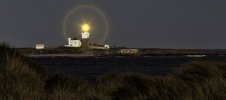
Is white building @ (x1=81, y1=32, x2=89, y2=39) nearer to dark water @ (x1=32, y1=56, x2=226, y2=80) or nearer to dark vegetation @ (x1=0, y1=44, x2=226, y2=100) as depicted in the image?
dark water @ (x1=32, y1=56, x2=226, y2=80)

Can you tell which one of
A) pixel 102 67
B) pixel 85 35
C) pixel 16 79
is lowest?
pixel 102 67

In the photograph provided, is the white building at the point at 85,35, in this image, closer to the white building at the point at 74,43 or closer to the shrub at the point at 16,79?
the white building at the point at 74,43

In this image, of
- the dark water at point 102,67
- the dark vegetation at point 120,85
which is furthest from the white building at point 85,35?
the dark vegetation at point 120,85

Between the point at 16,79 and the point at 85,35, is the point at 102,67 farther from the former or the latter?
→ the point at 85,35

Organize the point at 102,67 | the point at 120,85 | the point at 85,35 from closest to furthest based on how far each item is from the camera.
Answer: the point at 120,85
the point at 102,67
the point at 85,35

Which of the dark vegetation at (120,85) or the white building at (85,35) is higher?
the white building at (85,35)

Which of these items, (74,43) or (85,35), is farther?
(74,43)

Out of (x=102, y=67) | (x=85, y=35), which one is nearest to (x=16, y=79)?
(x=102, y=67)

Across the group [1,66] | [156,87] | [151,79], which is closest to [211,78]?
[156,87]

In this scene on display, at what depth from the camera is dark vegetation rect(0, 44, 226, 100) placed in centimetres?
1285

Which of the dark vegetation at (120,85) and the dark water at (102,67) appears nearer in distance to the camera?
the dark vegetation at (120,85)

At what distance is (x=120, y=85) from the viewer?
17250mm

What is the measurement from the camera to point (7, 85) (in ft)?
42.9

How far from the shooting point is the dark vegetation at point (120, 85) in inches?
506
